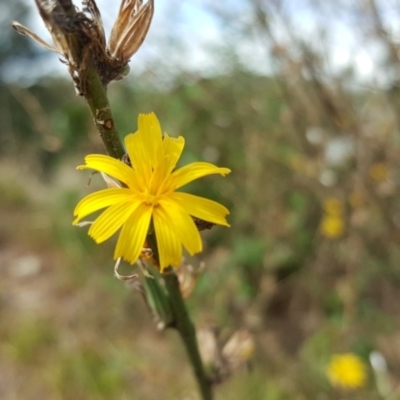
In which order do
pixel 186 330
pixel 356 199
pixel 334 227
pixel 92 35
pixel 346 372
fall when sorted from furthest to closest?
1. pixel 334 227
2. pixel 356 199
3. pixel 346 372
4. pixel 186 330
5. pixel 92 35

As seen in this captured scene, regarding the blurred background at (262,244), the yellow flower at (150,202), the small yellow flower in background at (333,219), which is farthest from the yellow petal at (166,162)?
the small yellow flower in background at (333,219)

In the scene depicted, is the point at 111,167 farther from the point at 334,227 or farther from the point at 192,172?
the point at 334,227

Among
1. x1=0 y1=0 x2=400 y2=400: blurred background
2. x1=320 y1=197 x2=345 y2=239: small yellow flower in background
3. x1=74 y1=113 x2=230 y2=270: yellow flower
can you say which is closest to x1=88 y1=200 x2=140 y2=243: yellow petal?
x1=74 y1=113 x2=230 y2=270: yellow flower

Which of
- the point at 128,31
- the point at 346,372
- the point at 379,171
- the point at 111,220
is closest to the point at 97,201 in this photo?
the point at 111,220

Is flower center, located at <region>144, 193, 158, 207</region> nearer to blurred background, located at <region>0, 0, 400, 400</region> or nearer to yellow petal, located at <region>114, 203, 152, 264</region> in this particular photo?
yellow petal, located at <region>114, 203, 152, 264</region>

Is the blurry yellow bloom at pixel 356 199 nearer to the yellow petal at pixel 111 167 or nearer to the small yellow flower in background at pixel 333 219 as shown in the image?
the small yellow flower in background at pixel 333 219

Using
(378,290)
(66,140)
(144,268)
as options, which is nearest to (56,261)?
(66,140)
